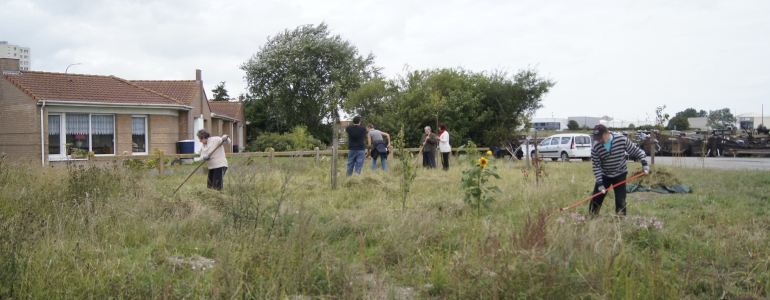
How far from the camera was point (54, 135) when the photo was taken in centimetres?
2100

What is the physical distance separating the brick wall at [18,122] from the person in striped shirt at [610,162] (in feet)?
63.3

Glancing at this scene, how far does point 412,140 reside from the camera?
25.8 m

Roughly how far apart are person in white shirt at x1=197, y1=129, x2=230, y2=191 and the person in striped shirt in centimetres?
561

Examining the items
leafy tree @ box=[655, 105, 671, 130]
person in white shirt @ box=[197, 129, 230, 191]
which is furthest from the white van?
person in white shirt @ box=[197, 129, 230, 191]

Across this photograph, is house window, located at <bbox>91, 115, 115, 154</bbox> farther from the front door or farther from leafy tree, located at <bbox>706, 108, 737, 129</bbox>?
leafy tree, located at <bbox>706, 108, 737, 129</bbox>

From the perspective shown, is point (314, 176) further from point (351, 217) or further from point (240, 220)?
point (240, 220)

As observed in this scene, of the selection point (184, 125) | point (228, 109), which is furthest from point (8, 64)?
point (228, 109)

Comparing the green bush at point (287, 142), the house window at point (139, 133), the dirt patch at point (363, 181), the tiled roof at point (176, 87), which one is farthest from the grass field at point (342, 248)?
the green bush at point (287, 142)

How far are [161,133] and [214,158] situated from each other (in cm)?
1535

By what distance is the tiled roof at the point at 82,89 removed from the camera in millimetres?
21141

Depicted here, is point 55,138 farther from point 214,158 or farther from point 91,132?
point 214,158

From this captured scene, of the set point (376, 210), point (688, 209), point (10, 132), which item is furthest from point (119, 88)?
point (688, 209)

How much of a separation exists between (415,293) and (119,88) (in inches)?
881

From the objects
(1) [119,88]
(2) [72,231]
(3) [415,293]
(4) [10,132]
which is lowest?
(3) [415,293]
